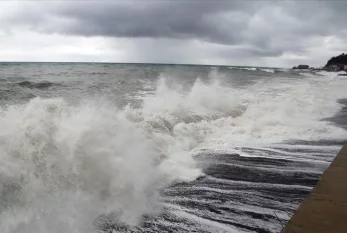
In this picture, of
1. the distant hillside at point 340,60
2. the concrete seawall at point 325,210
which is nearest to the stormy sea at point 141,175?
the concrete seawall at point 325,210

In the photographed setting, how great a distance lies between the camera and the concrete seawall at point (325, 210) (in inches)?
109

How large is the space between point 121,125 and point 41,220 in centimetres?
312

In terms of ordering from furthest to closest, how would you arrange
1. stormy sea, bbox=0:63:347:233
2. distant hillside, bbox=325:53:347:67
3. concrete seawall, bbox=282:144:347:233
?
distant hillside, bbox=325:53:347:67 < stormy sea, bbox=0:63:347:233 < concrete seawall, bbox=282:144:347:233

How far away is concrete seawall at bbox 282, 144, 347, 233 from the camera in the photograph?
2762mm

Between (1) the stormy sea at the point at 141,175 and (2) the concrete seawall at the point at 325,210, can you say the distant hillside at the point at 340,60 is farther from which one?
(2) the concrete seawall at the point at 325,210

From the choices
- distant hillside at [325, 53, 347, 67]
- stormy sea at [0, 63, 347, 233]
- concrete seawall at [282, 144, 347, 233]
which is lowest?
stormy sea at [0, 63, 347, 233]

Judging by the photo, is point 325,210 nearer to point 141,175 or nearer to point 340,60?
point 141,175

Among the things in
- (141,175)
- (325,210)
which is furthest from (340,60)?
(325,210)

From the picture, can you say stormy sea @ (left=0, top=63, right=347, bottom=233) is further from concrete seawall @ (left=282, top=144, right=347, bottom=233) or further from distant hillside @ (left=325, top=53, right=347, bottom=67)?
distant hillside @ (left=325, top=53, right=347, bottom=67)

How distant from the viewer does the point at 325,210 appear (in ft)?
10.2

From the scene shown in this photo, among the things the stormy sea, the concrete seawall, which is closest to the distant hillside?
the stormy sea

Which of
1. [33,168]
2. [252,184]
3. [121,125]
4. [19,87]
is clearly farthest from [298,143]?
[19,87]

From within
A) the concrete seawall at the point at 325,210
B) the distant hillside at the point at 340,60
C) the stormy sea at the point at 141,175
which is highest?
the distant hillside at the point at 340,60

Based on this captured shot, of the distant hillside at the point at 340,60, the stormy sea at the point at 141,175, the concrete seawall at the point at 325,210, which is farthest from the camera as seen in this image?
the distant hillside at the point at 340,60
